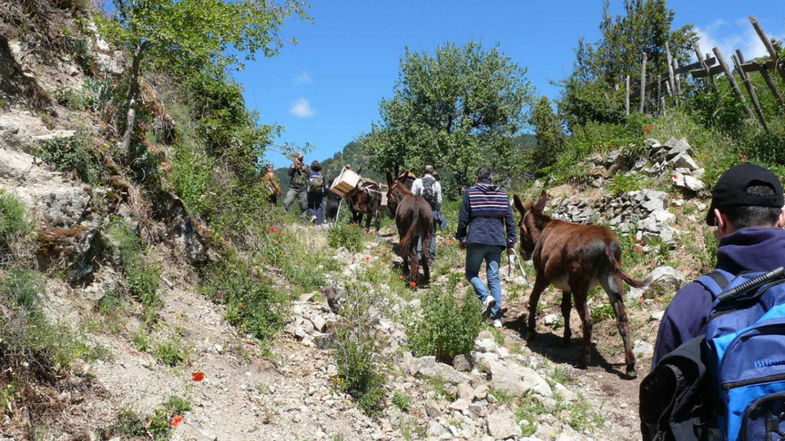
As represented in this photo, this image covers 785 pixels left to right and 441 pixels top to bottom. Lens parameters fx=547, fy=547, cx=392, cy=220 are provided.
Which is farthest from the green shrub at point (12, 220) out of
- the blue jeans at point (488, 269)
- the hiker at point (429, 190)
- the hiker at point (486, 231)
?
the hiker at point (429, 190)

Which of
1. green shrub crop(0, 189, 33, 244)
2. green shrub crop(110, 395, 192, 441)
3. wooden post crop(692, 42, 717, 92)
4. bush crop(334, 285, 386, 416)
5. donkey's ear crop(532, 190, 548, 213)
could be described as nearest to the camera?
green shrub crop(110, 395, 192, 441)

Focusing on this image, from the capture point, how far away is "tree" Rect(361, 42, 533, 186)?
2289 cm

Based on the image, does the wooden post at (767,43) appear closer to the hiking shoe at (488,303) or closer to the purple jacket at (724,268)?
the hiking shoe at (488,303)

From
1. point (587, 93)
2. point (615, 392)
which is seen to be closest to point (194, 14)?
point (615, 392)

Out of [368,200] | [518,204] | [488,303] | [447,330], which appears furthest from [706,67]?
[447,330]

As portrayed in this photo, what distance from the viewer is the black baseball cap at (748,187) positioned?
1945 mm

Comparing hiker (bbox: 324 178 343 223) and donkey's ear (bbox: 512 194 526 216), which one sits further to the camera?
hiker (bbox: 324 178 343 223)

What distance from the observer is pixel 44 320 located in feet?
12.6

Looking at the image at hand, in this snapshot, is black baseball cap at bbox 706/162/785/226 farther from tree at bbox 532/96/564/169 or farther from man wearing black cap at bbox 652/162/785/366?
tree at bbox 532/96/564/169

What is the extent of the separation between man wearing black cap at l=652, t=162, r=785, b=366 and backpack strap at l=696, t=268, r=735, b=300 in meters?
0.02

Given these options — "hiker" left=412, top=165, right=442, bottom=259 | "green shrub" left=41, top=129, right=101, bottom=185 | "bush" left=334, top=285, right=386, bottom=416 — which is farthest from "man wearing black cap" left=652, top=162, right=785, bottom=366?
"hiker" left=412, top=165, right=442, bottom=259

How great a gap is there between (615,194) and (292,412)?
29.1ft

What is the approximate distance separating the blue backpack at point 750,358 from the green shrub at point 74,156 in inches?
207

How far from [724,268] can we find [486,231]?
5906mm
